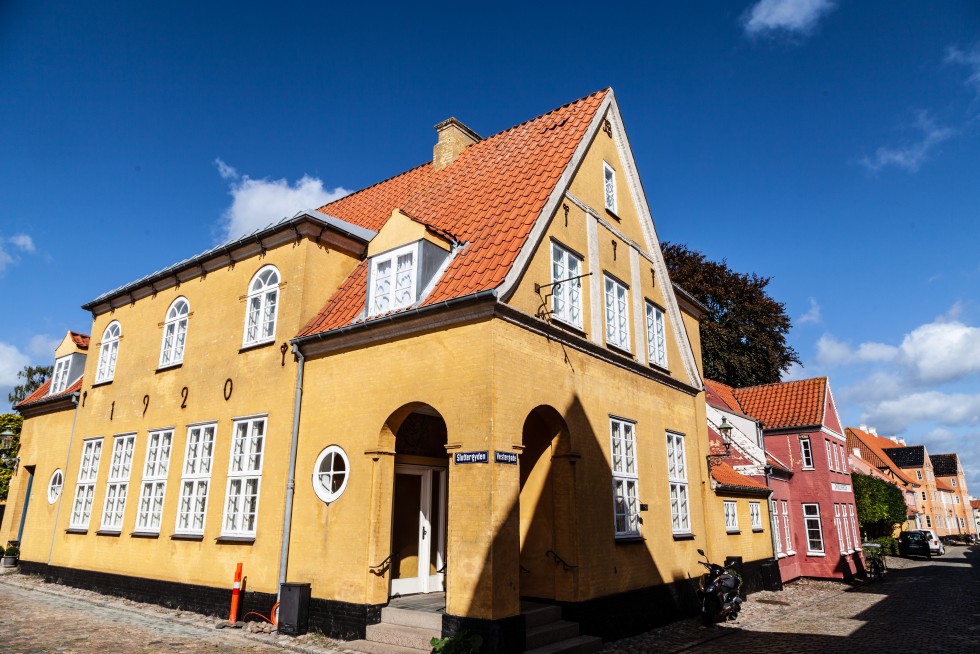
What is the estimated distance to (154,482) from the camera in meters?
14.4

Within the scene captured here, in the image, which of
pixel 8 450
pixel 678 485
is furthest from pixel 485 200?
pixel 8 450

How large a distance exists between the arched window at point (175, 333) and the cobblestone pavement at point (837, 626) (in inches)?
466

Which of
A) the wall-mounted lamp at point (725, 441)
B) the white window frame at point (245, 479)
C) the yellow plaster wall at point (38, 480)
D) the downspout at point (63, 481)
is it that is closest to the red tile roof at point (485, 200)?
the white window frame at point (245, 479)

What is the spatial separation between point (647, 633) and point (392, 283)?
27.0 ft

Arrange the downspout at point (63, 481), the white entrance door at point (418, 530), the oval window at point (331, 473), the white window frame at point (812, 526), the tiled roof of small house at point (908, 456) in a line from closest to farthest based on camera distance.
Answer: the oval window at point (331, 473), the white entrance door at point (418, 530), the downspout at point (63, 481), the white window frame at point (812, 526), the tiled roof of small house at point (908, 456)

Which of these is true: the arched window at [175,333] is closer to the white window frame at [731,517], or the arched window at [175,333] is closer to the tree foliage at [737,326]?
the white window frame at [731,517]

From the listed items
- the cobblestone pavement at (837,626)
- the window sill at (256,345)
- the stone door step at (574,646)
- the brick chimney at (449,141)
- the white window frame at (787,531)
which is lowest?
the cobblestone pavement at (837,626)

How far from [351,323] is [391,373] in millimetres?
1507

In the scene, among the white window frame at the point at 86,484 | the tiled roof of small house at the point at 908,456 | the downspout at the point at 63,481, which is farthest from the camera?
the tiled roof of small house at the point at 908,456


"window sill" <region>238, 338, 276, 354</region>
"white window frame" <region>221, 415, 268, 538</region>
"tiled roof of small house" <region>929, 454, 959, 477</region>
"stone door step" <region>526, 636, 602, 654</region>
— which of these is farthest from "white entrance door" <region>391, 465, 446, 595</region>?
"tiled roof of small house" <region>929, 454, 959, 477</region>

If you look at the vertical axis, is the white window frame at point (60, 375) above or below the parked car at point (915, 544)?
above

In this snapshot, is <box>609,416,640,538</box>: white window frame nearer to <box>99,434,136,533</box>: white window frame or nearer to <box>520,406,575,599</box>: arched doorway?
<box>520,406,575,599</box>: arched doorway

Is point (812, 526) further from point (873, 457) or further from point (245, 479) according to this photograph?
point (873, 457)

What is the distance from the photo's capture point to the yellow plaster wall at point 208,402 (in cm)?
1214
